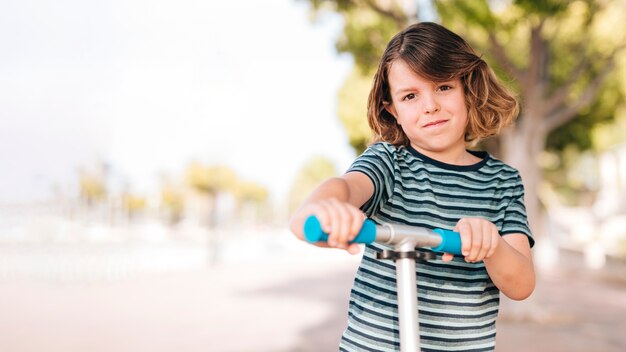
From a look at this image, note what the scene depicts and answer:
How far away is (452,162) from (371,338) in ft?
1.59

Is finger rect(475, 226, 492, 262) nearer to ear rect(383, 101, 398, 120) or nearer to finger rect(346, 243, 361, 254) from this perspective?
finger rect(346, 243, 361, 254)

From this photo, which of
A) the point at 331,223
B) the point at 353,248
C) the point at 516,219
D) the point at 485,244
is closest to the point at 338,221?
the point at 331,223

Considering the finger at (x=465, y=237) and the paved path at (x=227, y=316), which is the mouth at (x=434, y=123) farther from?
the paved path at (x=227, y=316)

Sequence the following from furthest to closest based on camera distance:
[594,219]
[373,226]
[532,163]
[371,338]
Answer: [594,219]
[532,163]
[371,338]
[373,226]

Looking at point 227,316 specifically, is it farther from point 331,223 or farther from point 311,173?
point 311,173

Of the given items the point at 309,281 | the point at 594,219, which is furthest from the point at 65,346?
the point at 594,219

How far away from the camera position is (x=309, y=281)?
16562mm

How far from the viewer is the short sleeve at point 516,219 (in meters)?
1.73

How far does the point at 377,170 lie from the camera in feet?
5.18

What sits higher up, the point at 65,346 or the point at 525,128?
the point at 525,128

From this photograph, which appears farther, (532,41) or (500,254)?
(532,41)

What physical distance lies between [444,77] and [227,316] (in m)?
8.37

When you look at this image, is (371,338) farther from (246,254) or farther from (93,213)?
(93,213)

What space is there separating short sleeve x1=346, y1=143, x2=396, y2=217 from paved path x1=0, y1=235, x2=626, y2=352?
5.62 meters
